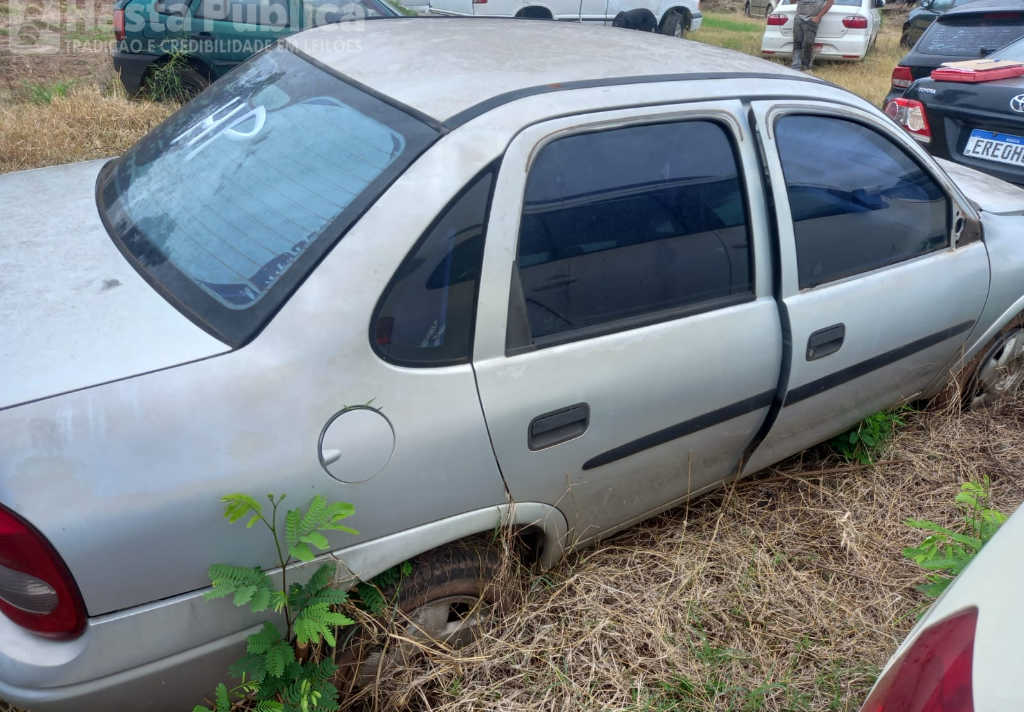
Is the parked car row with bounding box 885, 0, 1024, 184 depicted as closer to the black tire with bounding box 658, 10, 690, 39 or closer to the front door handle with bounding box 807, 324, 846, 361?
the front door handle with bounding box 807, 324, 846, 361

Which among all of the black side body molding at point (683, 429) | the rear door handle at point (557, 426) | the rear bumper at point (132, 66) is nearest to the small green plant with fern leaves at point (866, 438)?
the black side body molding at point (683, 429)

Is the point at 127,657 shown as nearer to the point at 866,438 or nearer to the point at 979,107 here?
the point at 866,438

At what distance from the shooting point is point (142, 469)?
4.89ft

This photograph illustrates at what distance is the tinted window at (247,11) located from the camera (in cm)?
646

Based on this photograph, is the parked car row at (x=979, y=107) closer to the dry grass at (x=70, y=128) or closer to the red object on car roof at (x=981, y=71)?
the red object on car roof at (x=981, y=71)

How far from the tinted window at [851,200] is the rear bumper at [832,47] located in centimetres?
1075

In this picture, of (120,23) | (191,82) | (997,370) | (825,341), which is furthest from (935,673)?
(120,23)

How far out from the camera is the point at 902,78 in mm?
6066

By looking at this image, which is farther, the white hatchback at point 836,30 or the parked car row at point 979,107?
the white hatchback at point 836,30

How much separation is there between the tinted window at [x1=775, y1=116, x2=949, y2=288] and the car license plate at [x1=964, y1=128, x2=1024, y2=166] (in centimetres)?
215

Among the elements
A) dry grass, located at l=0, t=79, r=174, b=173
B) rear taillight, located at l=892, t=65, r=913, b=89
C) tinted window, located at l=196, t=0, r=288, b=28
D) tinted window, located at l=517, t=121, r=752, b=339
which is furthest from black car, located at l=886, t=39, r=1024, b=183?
dry grass, located at l=0, t=79, r=174, b=173

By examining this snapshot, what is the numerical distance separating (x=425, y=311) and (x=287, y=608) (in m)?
0.73

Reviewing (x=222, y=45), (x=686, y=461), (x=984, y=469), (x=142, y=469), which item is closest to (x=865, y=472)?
(x=984, y=469)

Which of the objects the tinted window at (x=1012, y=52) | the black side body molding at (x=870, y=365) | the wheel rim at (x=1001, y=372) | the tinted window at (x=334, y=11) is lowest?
the wheel rim at (x=1001, y=372)
